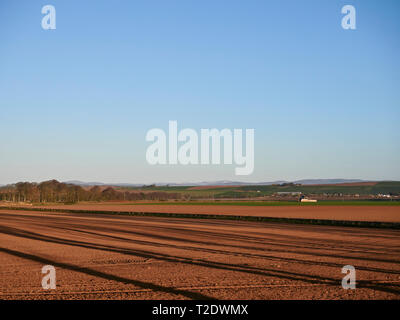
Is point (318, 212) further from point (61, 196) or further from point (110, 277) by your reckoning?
point (61, 196)

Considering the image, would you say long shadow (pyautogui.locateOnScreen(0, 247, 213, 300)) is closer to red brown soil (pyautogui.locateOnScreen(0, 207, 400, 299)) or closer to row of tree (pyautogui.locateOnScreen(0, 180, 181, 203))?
red brown soil (pyautogui.locateOnScreen(0, 207, 400, 299))

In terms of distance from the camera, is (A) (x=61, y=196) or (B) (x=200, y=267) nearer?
(B) (x=200, y=267)

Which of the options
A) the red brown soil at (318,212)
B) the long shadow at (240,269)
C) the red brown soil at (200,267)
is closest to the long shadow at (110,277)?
the red brown soil at (200,267)

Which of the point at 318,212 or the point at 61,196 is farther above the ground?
the point at 318,212

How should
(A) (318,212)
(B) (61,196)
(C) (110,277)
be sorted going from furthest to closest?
(B) (61,196) < (A) (318,212) < (C) (110,277)

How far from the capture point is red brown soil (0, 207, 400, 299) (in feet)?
33.5

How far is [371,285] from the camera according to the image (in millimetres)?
10906

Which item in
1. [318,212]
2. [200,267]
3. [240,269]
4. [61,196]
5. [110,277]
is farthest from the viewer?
[61,196]

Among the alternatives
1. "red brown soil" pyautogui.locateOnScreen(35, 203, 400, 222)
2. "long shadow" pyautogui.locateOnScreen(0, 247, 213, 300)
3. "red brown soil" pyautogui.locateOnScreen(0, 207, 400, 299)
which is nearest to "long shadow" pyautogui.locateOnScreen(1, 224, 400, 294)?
"red brown soil" pyautogui.locateOnScreen(0, 207, 400, 299)

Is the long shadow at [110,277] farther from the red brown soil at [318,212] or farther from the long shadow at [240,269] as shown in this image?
the red brown soil at [318,212]

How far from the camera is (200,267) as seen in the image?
14.1 m

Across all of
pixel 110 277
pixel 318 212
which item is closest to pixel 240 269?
pixel 110 277
